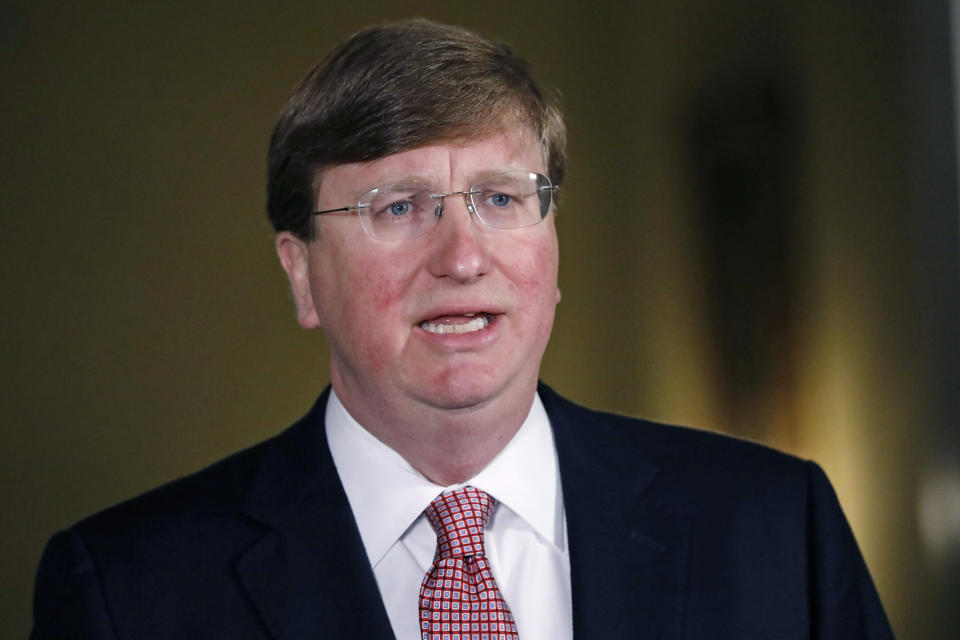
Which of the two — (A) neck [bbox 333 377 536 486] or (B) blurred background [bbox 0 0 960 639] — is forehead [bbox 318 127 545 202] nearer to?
(A) neck [bbox 333 377 536 486]

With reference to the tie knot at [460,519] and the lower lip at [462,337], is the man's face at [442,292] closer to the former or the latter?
the lower lip at [462,337]

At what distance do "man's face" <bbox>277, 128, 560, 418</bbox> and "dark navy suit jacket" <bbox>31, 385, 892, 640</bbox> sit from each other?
0.20m

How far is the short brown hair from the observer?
1.63m

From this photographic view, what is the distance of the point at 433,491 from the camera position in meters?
1.68

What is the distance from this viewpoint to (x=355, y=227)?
5.46 feet

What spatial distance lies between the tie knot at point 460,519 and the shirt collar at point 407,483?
0.04 feet

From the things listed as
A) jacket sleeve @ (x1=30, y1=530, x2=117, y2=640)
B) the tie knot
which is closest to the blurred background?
jacket sleeve @ (x1=30, y1=530, x2=117, y2=640)

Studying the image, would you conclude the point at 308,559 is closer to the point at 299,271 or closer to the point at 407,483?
the point at 407,483

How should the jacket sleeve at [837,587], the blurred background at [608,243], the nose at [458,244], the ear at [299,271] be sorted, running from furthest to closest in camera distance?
the blurred background at [608,243] → the ear at [299,271] → the jacket sleeve at [837,587] → the nose at [458,244]

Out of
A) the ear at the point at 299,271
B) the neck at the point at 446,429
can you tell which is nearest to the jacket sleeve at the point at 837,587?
the neck at the point at 446,429

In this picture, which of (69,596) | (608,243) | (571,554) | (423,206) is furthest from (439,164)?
(608,243)

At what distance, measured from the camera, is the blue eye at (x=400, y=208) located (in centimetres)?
165

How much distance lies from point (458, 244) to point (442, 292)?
0.07 metres

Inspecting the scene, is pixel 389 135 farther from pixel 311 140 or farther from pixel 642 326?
pixel 642 326
